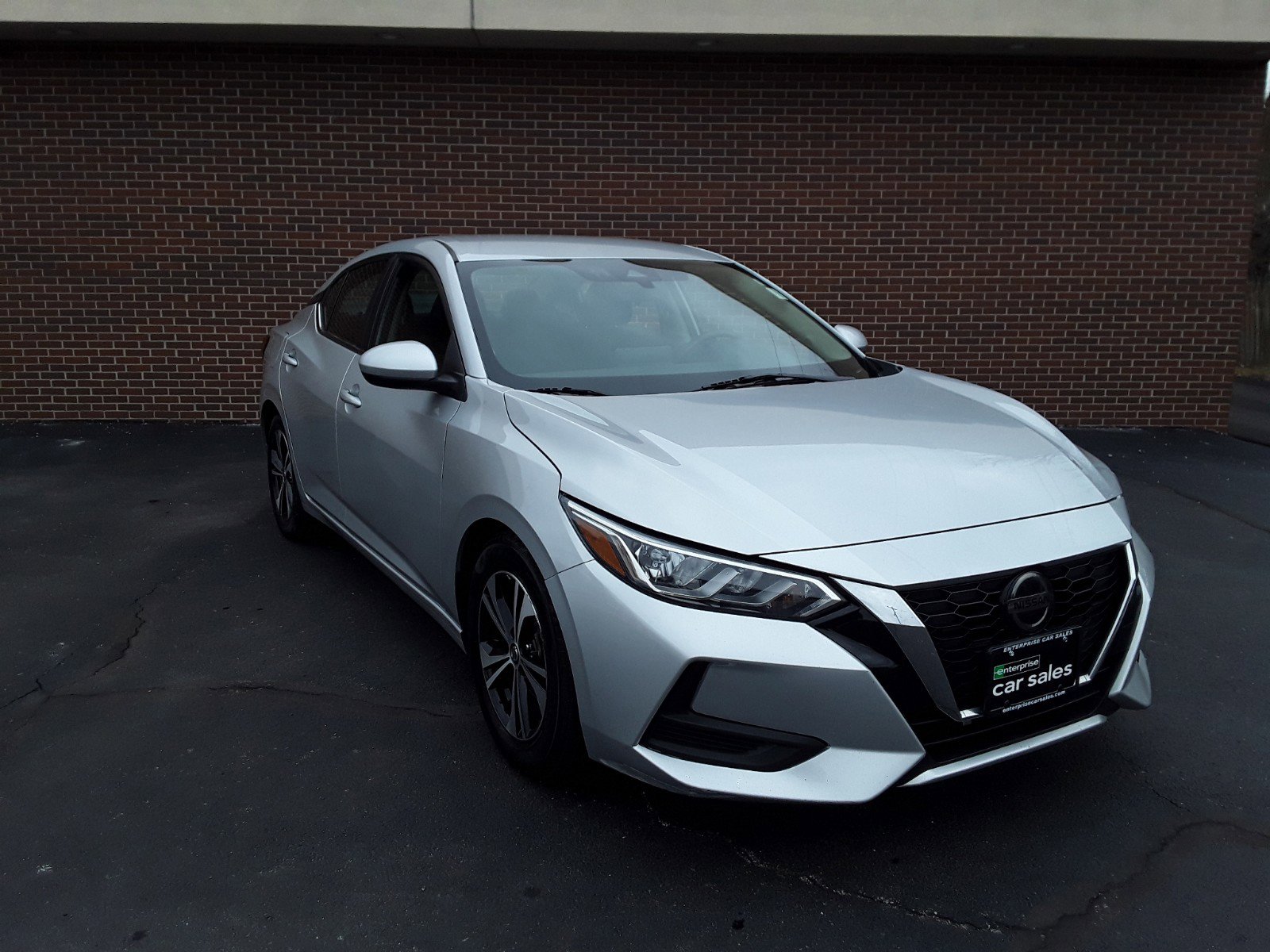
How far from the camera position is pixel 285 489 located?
552 cm

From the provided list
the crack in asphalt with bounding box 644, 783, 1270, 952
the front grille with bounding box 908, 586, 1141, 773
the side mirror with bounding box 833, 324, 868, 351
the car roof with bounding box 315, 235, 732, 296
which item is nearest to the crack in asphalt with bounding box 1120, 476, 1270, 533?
the side mirror with bounding box 833, 324, 868, 351

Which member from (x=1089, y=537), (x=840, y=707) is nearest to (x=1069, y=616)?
(x=1089, y=537)

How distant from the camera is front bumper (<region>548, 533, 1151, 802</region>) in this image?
94.9 inches

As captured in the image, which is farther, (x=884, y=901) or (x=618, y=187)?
(x=618, y=187)

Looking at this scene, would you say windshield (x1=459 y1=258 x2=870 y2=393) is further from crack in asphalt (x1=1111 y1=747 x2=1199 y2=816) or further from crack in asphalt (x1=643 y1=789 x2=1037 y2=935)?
crack in asphalt (x1=1111 y1=747 x2=1199 y2=816)

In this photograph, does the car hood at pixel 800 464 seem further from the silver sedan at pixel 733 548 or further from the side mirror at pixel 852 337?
the side mirror at pixel 852 337

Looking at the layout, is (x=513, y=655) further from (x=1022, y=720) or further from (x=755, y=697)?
(x=1022, y=720)

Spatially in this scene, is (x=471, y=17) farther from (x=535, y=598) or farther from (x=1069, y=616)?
(x=1069, y=616)

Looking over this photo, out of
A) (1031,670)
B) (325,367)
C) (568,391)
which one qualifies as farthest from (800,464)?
(325,367)

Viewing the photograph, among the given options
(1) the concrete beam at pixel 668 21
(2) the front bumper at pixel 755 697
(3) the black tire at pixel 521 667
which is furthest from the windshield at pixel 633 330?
(1) the concrete beam at pixel 668 21

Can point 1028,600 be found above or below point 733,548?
below

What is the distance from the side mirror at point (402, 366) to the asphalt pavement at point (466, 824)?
3.69 feet

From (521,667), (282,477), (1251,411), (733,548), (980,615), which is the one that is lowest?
(1251,411)

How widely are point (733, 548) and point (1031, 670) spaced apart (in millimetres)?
818
